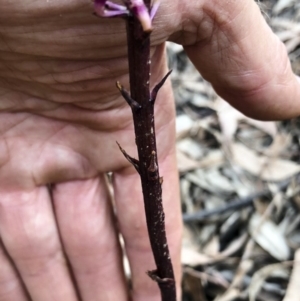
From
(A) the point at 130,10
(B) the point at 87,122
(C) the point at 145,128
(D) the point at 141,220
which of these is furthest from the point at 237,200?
(A) the point at 130,10

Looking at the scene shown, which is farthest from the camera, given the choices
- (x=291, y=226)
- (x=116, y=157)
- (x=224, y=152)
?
(x=224, y=152)

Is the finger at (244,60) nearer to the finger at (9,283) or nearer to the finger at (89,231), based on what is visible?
the finger at (89,231)

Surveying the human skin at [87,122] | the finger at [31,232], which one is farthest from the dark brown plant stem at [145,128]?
the finger at [31,232]

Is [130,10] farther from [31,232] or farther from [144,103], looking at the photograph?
[31,232]

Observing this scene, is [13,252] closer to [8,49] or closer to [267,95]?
[8,49]

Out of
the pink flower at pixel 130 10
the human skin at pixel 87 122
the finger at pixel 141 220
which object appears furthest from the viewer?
the finger at pixel 141 220

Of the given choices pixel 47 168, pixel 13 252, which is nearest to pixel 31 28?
pixel 47 168

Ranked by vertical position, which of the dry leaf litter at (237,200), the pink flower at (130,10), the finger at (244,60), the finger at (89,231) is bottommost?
the dry leaf litter at (237,200)

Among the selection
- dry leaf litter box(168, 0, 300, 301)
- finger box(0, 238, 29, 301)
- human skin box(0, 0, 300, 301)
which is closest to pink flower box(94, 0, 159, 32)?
human skin box(0, 0, 300, 301)
